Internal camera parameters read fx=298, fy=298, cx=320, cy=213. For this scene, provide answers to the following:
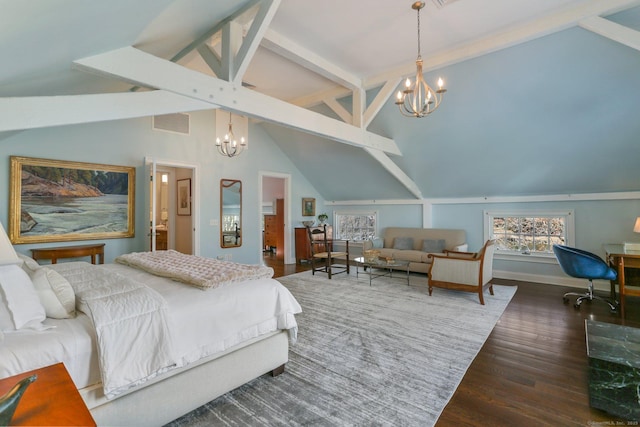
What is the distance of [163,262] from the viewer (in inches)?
107

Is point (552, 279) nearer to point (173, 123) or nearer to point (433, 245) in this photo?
point (433, 245)

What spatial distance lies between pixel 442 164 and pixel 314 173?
9.72 feet

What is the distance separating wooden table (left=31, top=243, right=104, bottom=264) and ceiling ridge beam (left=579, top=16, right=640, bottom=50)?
6.17m

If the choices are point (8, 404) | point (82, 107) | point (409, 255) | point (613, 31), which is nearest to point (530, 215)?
point (409, 255)

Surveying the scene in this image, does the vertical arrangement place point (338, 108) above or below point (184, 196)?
above

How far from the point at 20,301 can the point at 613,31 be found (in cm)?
501

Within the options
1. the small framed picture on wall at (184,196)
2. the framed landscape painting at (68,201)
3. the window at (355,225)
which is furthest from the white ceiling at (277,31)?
the window at (355,225)

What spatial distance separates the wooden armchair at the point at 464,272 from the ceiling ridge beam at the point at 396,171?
1908mm

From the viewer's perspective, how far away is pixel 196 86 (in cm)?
255

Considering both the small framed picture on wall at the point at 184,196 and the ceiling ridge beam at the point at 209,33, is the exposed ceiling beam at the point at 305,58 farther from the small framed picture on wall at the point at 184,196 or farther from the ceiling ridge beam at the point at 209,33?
the small framed picture on wall at the point at 184,196

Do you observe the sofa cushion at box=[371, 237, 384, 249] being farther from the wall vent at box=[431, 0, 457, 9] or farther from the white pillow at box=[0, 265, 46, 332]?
the white pillow at box=[0, 265, 46, 332]

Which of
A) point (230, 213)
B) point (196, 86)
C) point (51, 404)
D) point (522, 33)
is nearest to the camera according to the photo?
point (51, 404)

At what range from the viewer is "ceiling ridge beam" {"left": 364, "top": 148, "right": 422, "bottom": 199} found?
16.7 ft

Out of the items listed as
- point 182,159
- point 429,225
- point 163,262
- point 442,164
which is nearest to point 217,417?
point 163,262
